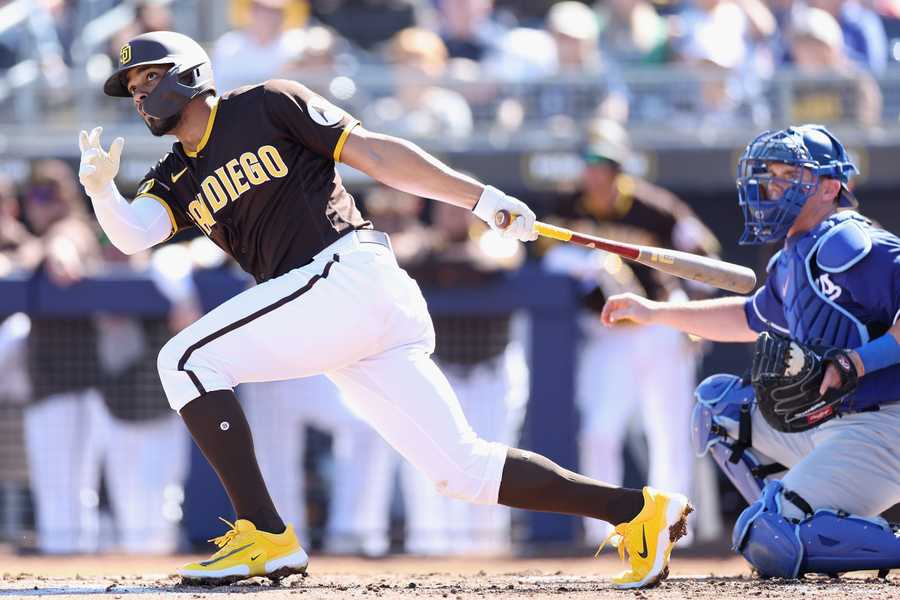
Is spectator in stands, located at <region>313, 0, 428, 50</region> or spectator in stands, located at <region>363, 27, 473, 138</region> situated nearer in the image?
spectator in stands, located at <region>363, 27, 473, 138</region>

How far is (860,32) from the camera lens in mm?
8883

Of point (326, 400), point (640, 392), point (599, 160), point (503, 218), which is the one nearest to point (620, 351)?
point (640, 392)

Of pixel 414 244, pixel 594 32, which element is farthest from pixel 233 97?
pixel 594 32

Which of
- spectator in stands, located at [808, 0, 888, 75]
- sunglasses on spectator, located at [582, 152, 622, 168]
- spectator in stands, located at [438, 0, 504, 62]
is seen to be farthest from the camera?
spectator in stands, located at [438, 0, 504, 62]

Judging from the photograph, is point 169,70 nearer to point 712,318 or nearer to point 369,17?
point 712,318

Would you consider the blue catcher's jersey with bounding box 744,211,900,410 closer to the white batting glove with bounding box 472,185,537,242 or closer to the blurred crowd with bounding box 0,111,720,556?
the white batting glove with bounding box 472,185,537,242

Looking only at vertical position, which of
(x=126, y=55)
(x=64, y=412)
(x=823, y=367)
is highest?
(x=126, y=55)

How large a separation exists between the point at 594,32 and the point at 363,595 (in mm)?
5821

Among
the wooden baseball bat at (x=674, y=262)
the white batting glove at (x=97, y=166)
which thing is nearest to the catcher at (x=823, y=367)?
the wooden baseball bat at (x=674, y=262)

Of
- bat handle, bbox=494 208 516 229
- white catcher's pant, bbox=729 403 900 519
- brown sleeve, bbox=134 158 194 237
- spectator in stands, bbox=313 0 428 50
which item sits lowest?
white catcher's pant, bbox=729 403 900 519

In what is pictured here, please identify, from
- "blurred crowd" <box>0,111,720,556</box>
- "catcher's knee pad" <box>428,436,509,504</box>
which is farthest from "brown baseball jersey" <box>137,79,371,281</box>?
"blurred crowd" <box>0,111,720,556</box>

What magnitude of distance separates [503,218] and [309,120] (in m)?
0.61

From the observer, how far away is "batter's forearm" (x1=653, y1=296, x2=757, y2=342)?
4.66m

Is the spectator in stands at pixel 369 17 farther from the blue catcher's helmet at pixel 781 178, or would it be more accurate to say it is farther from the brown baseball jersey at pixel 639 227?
the blue catcher's helmet at pixel 781 178
